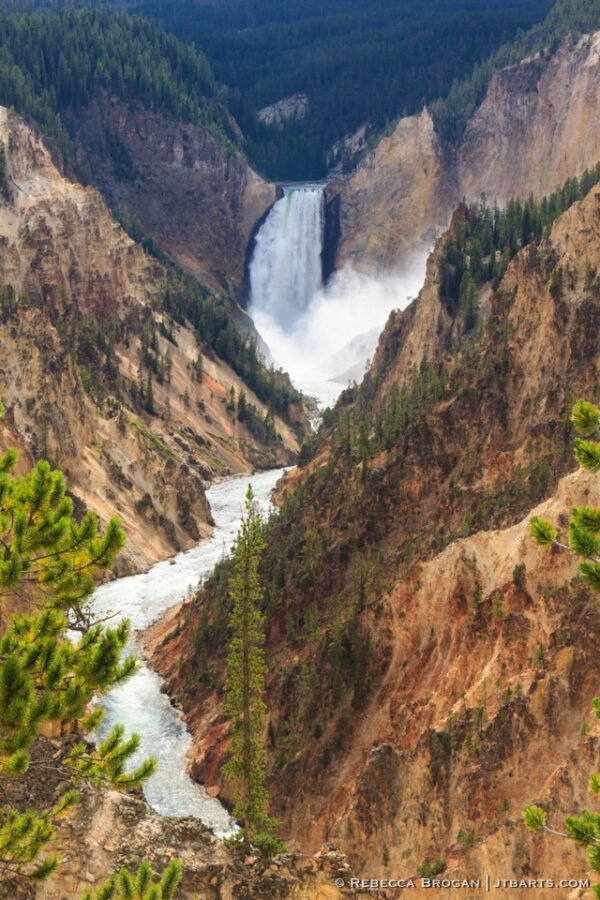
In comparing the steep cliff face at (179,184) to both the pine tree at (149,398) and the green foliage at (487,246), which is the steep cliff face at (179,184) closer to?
the pine tree at (149,398)

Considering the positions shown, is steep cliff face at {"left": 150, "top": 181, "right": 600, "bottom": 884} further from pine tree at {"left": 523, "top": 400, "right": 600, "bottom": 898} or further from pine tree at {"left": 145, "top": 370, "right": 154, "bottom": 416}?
pine tree at {"left": 145, "top": 370, "right": 154, "bottom": 416}

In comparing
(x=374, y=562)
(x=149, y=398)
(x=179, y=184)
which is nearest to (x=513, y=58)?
(x=179, y=184)

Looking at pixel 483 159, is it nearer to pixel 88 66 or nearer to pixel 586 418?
pixel 88 66

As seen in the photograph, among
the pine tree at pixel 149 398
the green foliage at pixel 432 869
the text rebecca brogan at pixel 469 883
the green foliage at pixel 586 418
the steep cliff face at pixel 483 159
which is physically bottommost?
the text rebecca brogan at pixel 469 883

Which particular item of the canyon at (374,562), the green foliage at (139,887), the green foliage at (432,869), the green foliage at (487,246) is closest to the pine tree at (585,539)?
the green foliage at (139,887)

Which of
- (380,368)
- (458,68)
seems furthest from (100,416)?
(458,68)

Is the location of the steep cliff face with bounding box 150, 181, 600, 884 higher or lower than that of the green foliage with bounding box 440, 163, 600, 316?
lower

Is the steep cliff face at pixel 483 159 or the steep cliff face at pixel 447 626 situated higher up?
the steep cliff face at pixel 483 159

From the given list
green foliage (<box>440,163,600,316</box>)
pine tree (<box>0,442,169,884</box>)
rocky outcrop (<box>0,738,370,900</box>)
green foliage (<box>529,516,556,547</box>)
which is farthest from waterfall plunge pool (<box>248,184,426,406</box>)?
green foliage (<box>529,516,556,547</box>)
